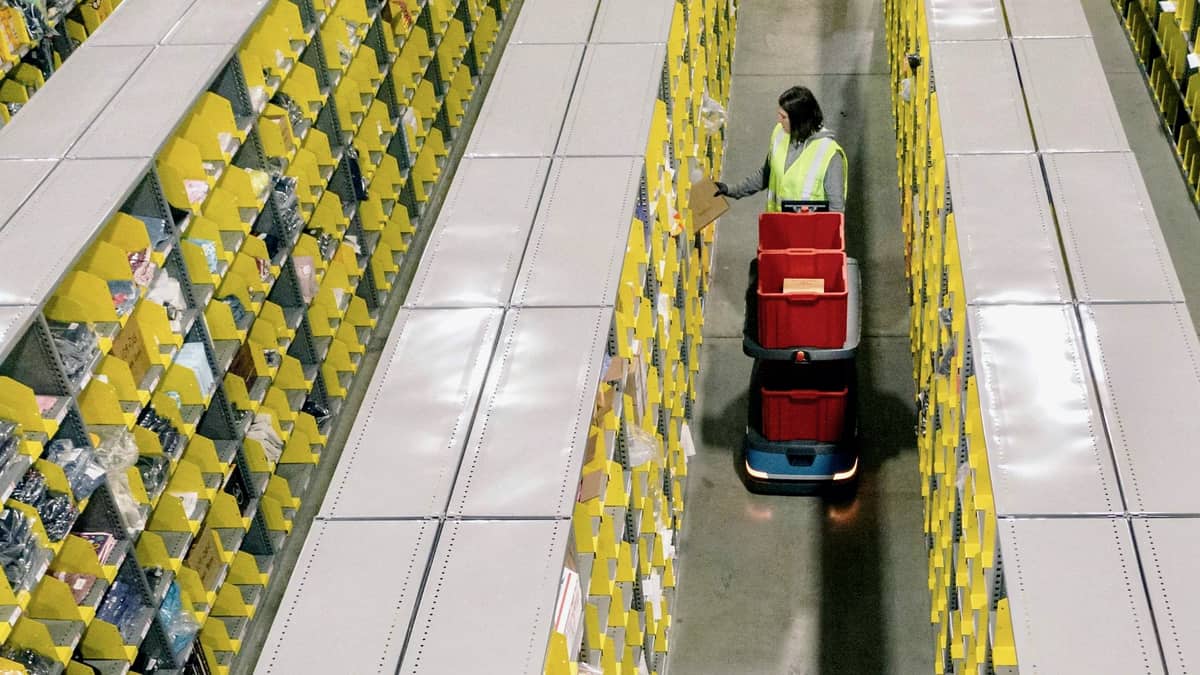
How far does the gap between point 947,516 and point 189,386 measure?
352 cm

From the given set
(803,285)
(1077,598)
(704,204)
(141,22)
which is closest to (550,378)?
(1077,598)

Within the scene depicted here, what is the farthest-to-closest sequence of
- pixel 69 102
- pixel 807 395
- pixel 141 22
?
pixel 141 22 < pixel 807 395 < pixel 69 102

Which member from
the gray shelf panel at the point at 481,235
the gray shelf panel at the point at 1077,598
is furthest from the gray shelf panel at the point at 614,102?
the gray shelf panel at the point at 1077,598

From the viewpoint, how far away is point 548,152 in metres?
6.00

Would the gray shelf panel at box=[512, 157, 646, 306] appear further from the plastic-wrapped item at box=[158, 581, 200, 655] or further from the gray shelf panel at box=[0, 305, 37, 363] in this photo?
the plastic-wrapped item at box=[158, 581, 200, 655]

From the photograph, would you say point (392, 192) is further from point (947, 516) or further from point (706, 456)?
point (947, 516)

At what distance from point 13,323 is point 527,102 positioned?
2.49 metres

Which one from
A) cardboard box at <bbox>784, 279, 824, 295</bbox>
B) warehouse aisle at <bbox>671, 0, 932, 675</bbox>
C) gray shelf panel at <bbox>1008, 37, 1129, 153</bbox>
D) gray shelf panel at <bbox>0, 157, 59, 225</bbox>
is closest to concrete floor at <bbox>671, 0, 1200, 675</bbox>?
warehouse aisle at <bbox>671, 0, 932, 675</bbox>

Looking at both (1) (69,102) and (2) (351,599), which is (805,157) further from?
(2) (351,599)

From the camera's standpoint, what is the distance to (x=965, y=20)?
747 centimetres

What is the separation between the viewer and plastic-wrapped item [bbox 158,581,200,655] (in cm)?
618

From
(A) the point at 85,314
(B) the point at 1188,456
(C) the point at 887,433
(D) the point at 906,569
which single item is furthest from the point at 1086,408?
(A) the point at 85,314

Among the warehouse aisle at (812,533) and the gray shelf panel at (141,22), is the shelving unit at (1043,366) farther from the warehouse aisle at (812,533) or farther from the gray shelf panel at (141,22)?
the gray shelf panel at (141,22)

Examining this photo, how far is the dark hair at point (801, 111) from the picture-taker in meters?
7.36
